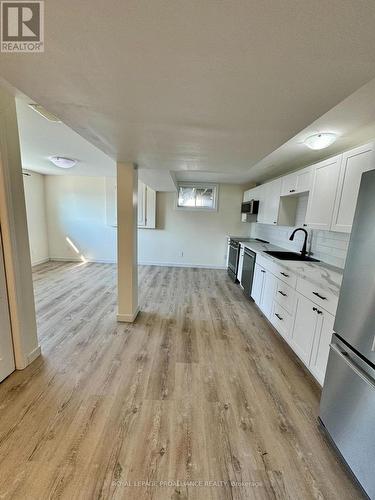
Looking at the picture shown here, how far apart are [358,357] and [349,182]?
159cm

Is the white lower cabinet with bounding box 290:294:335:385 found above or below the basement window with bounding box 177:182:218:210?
below

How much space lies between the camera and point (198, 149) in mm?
1925

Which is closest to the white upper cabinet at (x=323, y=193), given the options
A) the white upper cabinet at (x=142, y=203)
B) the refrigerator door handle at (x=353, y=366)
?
the refrigerator door handle at (x=353, y=366)

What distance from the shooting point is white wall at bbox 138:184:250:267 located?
5836 mm

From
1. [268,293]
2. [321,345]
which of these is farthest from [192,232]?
[321,345]

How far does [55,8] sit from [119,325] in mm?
2832

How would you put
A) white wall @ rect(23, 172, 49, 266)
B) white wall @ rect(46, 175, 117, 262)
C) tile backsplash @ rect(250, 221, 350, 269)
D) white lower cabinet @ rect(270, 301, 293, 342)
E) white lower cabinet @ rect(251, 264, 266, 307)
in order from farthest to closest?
white wall @ rect(46, 175, 117, 262)
white wall @ rect(23, 172, 49, 266)
white lower cabinet @ rect(251, 264, 266, 307)
tile backsplash @ rect(250, 221, 350, 269)
white lower cabinet @ rect(270, 301, 293, 342)

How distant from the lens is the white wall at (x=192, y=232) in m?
5.84

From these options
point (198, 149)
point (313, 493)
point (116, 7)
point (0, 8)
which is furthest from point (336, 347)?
point (0, 8)

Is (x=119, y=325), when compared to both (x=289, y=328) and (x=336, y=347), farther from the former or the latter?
(x=336, y=347)

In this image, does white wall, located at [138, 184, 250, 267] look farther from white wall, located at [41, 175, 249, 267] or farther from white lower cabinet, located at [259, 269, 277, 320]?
white lower cabinet, located at [259, 269, 277, 320]

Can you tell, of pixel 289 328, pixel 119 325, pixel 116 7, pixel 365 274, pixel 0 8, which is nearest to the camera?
pixel 116 7

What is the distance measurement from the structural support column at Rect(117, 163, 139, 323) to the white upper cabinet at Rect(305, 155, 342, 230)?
224cm

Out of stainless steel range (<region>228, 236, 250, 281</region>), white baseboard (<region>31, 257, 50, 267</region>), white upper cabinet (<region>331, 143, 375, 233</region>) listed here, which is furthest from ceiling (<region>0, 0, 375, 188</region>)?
white baseboard (<region>31, 257, 50, 267</region>)
